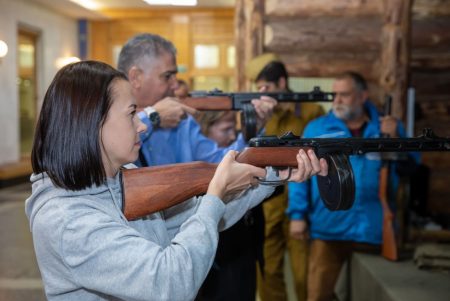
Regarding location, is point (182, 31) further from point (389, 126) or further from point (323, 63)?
point (389, 126)

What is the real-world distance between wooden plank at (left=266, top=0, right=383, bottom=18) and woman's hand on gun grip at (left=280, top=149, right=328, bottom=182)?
304 centimetres

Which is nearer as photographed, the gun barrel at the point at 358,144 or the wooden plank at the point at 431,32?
the gun barrel at the point at 358,144

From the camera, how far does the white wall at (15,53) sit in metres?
9.73

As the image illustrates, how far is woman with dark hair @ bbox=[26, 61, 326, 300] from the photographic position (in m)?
1.25

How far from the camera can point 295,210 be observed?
3385 mm

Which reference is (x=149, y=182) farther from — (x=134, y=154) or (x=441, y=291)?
(x=441, y=291)

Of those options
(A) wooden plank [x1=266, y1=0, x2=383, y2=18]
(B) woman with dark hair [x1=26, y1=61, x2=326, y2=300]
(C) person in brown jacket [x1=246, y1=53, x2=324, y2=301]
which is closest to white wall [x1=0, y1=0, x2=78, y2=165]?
(A) wooden plank [x1=266, y1=0, x2=383, y2=18]


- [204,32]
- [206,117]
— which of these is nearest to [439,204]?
[206,117]

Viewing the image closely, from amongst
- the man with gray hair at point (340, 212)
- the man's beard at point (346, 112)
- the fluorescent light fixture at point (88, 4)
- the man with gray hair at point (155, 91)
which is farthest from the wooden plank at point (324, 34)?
the fluorescent light fixture at point (88, 4)

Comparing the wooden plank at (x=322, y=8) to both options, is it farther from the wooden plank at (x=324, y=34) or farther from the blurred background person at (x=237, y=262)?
the blurred background person at (x=237, y=262)

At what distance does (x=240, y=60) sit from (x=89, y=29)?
841 cm

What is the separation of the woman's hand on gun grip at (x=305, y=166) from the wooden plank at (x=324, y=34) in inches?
117

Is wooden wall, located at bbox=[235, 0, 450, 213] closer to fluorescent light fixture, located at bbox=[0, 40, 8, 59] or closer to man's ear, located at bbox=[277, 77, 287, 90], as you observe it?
man's ear, located at bbox=[277, 77, 287, 90]

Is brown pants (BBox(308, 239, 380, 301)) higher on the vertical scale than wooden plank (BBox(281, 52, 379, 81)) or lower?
lower
